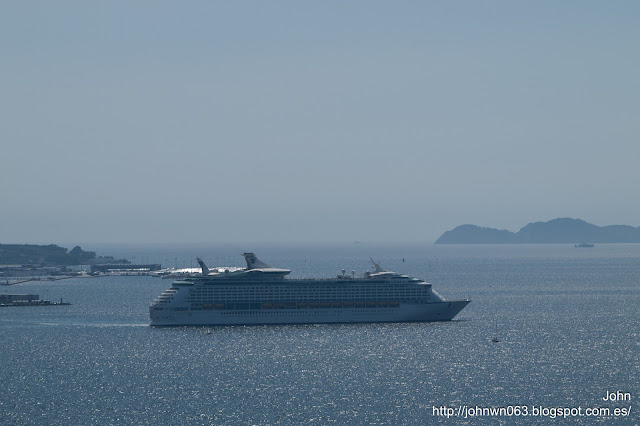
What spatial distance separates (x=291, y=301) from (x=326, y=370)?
1071 inches

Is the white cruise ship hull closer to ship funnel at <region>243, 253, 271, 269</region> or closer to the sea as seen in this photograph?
the sea

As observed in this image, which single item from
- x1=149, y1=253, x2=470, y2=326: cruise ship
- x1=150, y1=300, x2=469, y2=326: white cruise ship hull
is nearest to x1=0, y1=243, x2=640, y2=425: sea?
x1=150, y1=300, x2=469, y2=326: white cruise ship hull

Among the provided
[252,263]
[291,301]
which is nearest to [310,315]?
[291,301]

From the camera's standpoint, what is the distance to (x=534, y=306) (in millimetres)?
111000

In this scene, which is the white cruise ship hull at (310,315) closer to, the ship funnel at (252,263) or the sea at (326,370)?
the sea at (326,370)

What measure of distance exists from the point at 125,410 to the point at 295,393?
1011 cm

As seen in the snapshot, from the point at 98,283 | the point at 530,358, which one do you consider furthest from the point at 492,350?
the point at 98,283

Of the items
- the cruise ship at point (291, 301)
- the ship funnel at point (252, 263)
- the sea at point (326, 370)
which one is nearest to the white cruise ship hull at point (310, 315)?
the cruise ship at point (291, 301)

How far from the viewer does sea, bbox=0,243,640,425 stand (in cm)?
5175

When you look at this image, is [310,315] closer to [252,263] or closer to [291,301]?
[291,301]

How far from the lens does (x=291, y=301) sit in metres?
91.2

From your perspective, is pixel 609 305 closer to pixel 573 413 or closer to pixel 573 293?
pixel 573 293

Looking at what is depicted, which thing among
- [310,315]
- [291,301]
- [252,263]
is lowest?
[310,315]

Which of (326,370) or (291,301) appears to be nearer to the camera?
(326,370)
